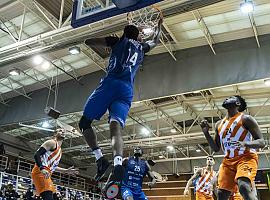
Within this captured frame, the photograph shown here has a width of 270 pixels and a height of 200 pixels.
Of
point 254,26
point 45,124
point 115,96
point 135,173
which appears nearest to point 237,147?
point 115,96

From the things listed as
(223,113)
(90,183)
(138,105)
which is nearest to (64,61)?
(138,105)

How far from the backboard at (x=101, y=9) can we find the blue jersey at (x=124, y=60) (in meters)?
1.09

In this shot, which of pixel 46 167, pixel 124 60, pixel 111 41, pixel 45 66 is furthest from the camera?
pixel 45 66

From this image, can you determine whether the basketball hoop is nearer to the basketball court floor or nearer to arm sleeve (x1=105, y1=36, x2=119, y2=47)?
the basketball court floor

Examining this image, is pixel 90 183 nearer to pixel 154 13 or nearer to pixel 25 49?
pixel 25 49

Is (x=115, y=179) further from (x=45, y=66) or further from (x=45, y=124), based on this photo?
(x=45, y=124)

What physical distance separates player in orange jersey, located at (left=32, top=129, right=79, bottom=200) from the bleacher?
832 centimetres

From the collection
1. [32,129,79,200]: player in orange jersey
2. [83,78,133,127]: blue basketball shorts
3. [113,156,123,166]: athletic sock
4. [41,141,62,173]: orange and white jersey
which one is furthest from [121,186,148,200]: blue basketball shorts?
[113,156,123,166]: athletic sock

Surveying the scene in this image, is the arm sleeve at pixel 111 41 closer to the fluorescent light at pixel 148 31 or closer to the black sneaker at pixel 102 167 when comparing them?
the black sneaker at pixel 102 167

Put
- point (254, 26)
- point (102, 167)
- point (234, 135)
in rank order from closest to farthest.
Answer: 1. point (102, 167)
2. point (234, 135)
3. point (254, 26)

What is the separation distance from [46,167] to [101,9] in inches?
141

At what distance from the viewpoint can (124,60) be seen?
416 cm

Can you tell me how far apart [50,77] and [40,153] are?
40.6ft

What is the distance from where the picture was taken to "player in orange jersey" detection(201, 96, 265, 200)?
476 centimetres
